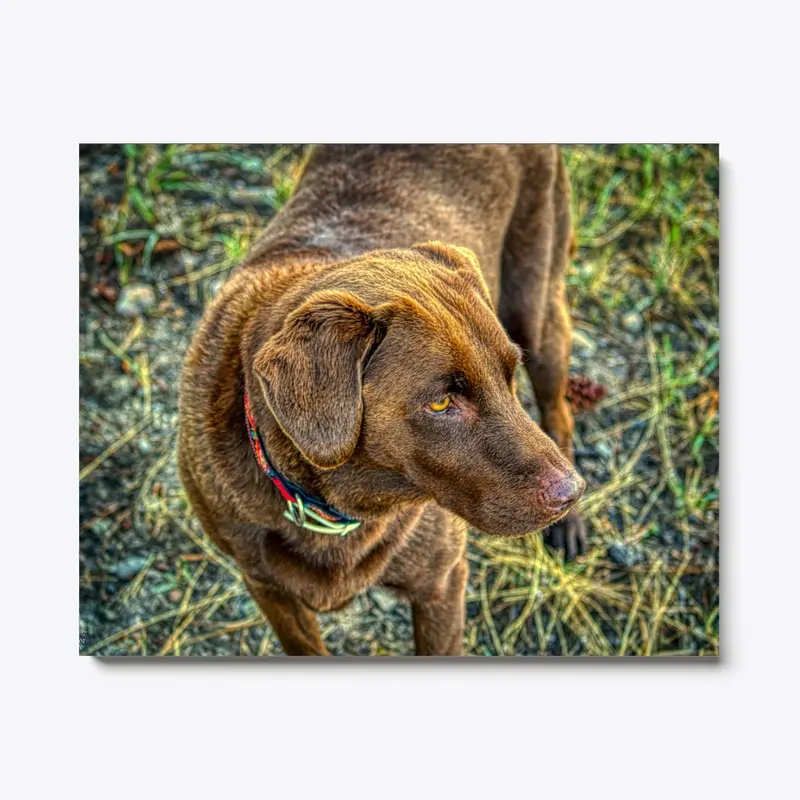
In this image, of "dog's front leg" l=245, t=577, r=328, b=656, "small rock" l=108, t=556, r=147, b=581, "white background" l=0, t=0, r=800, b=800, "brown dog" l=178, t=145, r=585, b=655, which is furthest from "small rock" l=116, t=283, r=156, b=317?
"dog's front leg" l=245, t=577, r=328, b=656

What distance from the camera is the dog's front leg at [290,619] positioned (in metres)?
2.98

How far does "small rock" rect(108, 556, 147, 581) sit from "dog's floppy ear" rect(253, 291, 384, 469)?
1.11m

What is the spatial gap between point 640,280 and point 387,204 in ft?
2.78

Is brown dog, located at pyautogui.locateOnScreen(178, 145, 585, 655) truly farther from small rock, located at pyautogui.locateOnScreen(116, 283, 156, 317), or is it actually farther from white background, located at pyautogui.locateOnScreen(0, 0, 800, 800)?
small rock, located at pyautogui.locateOnScreen(116, 283, 156, 317)

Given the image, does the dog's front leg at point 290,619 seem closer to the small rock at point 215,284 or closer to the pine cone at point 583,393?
the small rock at point 215,284

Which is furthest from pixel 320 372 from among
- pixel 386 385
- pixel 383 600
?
pixel 383 600

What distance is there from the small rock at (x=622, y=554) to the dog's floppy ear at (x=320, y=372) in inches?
49.9

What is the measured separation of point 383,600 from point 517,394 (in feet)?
2.49

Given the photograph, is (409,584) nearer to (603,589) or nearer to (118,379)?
(603,589)

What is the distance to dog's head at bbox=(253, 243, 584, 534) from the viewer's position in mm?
2346

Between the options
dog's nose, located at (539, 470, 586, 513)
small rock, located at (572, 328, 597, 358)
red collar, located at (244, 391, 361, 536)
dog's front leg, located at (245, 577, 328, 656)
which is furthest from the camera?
small rock, located at (572, 328, 597, 358)

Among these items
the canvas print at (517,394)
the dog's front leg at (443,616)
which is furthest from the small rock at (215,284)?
the dog's front leg at (443,616)

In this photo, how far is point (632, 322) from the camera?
11.0ft

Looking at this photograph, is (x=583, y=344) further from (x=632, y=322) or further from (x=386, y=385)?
Answer: (x=386, y=385)
